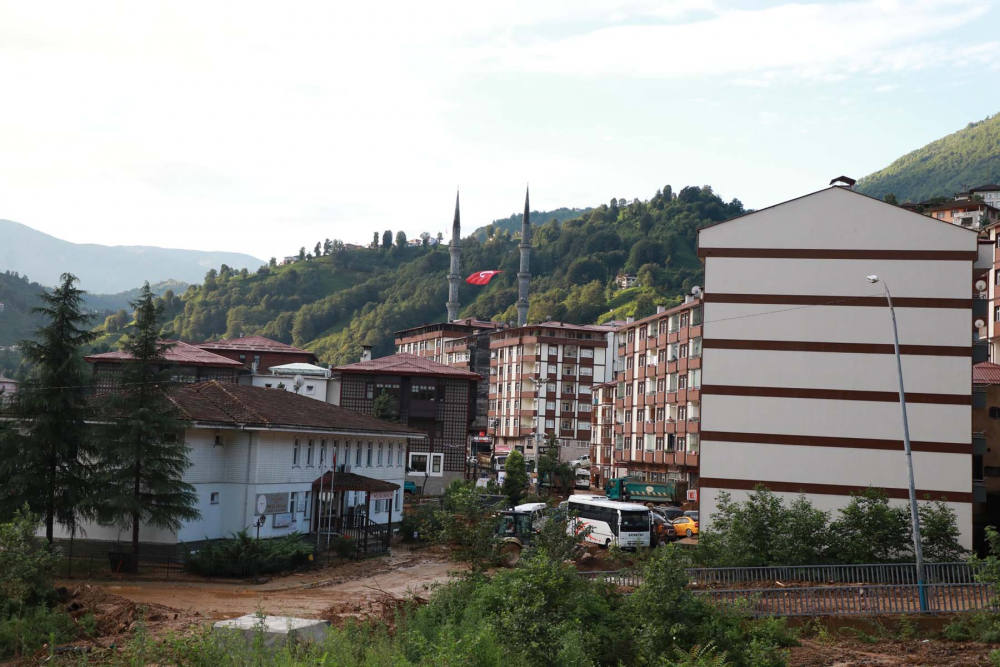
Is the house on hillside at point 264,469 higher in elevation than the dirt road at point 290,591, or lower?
higher

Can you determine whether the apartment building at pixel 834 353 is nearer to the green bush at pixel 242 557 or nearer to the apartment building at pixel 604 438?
the green bush at pixel 242 557

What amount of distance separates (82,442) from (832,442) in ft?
96.8

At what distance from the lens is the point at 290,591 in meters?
32.3

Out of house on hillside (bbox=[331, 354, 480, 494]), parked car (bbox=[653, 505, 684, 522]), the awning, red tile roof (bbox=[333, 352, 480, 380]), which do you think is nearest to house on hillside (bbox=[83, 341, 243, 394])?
red tile roof (bbox=[333, 352, 480, 380])

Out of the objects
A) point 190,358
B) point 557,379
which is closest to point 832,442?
point 190,358

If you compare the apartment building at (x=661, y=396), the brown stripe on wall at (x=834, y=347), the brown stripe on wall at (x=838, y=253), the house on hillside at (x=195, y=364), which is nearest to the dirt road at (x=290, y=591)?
the brown stripe on wall at (x=834, y=347)

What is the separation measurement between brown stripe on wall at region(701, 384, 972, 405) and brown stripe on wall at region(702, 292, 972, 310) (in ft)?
12.1

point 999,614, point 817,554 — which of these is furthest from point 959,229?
point 999,614

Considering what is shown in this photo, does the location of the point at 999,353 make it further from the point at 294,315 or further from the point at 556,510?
the point at 294,315

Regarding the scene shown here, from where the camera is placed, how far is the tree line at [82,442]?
108ft

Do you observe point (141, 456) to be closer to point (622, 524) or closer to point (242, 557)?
point (242, 557)

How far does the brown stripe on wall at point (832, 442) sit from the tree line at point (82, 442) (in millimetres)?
21978

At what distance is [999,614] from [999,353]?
53.0m

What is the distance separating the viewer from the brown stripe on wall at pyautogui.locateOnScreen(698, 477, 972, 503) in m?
39.6
